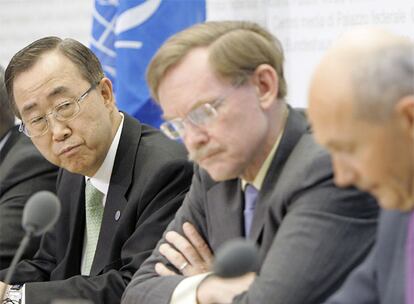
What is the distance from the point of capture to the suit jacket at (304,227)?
2.36 m

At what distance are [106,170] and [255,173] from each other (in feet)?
3.52

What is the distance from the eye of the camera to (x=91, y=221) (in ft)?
11.9

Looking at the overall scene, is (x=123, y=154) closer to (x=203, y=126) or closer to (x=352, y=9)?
(x=203, y=126)

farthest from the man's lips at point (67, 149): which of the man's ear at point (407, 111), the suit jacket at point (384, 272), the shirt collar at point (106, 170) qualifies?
the man's ear at point (407, 111)

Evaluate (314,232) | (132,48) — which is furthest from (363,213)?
(132,48)

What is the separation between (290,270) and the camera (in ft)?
7.74

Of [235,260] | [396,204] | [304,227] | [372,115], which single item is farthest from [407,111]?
[304,227]

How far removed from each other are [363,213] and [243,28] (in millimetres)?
666

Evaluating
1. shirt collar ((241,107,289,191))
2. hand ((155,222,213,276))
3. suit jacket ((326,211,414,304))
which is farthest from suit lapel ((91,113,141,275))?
suit jacket ((326,211,414,304))

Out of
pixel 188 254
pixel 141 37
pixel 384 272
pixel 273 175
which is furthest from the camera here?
pixel 141 37

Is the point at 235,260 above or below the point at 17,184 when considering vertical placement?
above

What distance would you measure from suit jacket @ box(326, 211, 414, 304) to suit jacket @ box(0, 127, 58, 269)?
6.82 ft

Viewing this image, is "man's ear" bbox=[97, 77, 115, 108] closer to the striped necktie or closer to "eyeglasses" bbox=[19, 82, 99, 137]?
"eyeglasses" bbox=[19, 82, 99, 137]

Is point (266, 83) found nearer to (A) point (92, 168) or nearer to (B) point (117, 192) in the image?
(B) point (117, 192)
